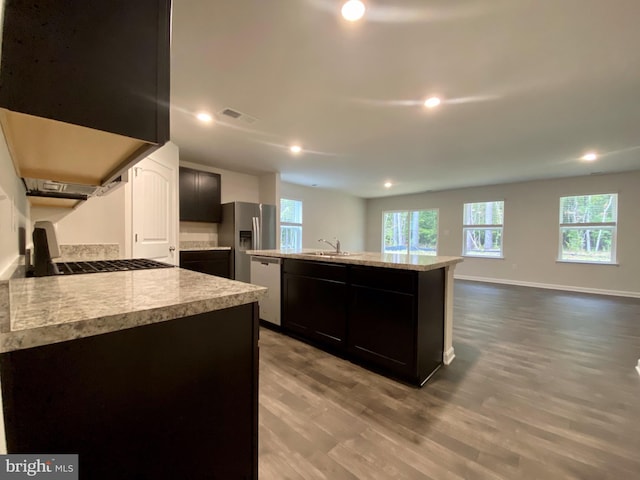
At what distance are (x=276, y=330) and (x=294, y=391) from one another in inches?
53.8

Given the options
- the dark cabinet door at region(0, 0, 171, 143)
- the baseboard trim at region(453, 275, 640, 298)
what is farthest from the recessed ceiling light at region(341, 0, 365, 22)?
the baseboard trim at region(453, 275, 640, 298)

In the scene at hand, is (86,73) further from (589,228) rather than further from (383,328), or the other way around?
(589,228)

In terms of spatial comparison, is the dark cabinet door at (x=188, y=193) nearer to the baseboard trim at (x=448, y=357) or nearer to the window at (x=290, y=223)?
the window at (x=290, y=223)

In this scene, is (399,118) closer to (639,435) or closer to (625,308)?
(639,435)

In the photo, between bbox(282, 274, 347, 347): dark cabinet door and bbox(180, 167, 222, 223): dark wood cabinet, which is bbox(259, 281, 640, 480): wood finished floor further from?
bbox(180, 167, 222, 223): dark wood cabinet

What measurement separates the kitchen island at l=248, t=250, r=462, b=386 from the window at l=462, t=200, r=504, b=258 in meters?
5.24

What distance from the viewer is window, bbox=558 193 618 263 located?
17.7ft

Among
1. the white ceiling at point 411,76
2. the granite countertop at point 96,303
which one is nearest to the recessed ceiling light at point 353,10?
the white ceiling at point 411,76

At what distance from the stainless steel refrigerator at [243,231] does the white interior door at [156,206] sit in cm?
109

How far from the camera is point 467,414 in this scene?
1.76m

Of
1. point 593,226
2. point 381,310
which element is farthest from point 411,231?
point 381,310

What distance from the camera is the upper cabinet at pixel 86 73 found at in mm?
568

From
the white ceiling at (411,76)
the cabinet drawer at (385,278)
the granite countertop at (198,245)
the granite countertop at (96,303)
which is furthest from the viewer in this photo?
the granite countertop at (198,245)

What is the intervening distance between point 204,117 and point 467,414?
135 inches
